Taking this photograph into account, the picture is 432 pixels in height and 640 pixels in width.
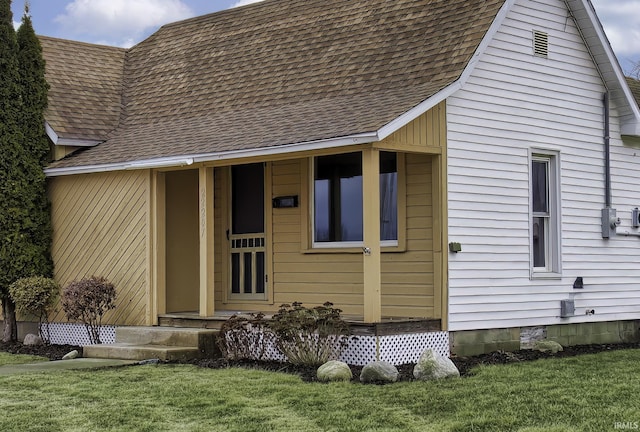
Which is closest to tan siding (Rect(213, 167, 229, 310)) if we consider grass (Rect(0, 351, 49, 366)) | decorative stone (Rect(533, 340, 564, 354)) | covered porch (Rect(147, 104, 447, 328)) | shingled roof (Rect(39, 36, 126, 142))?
covered porch (Rect(147, 104, 447, 328))

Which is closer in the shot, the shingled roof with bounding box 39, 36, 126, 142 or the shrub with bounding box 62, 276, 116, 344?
the shrub with bounding box 62, 276, 116, 344

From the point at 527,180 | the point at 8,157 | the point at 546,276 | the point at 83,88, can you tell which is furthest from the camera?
the point at 83,88

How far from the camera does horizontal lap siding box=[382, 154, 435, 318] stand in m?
12.7

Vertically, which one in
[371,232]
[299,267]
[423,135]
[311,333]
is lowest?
[311,333]

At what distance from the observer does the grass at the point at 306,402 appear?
27.6ft

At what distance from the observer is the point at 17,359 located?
44.4 feet

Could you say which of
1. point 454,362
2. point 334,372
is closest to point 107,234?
point 334,372

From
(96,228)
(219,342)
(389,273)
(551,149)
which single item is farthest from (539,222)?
(96,228)

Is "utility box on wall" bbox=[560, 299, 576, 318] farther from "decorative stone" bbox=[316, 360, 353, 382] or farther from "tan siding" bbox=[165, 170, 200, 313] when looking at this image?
"tan siding" bbox=[165, 170, 200, 313]

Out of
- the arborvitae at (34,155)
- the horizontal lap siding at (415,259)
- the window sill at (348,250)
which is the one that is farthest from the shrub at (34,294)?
the horizontal lap siding at (415,259)

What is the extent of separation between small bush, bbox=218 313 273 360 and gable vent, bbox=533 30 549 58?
5.59m

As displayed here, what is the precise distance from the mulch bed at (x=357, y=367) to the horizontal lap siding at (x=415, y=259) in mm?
902

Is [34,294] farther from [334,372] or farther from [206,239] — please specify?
[334,372]

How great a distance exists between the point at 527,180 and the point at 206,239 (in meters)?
4.50
